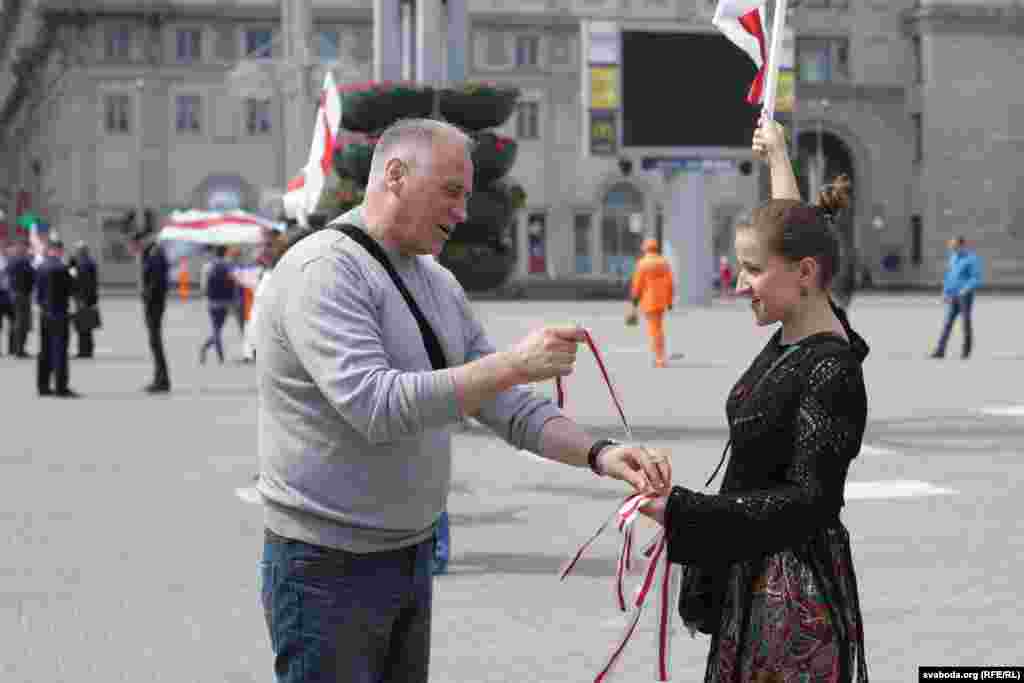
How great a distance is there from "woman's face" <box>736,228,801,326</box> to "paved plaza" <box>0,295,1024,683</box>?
3.18 m

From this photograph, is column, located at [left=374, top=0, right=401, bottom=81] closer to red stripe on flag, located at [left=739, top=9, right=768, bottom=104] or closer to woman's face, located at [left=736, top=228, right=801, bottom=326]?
red stripe on flag, located at [left=739, top=9, right=768, bottom=104]

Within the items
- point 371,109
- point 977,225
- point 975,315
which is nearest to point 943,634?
point 371,109

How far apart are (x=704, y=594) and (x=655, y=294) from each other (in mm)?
21610

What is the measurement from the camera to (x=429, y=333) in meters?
3.92

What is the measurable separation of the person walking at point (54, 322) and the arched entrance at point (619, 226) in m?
57.9

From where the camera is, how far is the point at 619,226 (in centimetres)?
7988

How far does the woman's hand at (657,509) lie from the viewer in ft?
12.4

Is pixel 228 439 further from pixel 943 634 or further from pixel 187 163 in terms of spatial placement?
pixel 187 163

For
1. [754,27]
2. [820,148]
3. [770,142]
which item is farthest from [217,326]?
[820,148]

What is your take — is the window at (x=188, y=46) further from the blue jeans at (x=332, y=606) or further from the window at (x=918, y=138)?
the blue jeans at (x=332, y=606)

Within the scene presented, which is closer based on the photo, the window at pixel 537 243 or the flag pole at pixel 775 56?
the flag pole at pixel 775 56

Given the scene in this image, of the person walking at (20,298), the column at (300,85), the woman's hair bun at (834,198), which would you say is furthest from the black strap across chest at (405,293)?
the column at (300,85)

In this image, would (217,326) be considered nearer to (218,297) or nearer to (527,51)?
(218,297)

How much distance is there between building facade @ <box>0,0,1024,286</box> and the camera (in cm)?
7519
